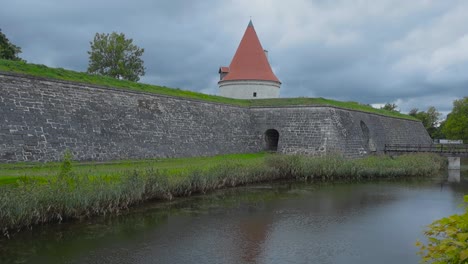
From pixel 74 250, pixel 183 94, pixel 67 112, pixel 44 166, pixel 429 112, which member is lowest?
pixel 74 250

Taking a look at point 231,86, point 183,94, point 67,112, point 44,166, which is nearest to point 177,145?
point 183,94

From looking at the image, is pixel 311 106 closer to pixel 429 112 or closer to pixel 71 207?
pixel 71 207

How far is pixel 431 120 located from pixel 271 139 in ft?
130

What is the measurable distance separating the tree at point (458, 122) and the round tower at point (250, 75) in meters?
24.5

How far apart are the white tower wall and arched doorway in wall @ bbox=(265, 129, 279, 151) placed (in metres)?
5.06

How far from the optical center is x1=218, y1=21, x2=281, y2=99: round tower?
28531 mm

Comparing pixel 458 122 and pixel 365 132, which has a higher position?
pixel 458 122

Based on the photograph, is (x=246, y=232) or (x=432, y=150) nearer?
(x=246, y=232)

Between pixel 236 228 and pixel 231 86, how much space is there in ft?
69.6

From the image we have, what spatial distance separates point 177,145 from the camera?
17422 mm

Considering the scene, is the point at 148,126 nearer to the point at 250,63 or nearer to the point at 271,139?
the point at 271,139

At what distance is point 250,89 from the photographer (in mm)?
28500

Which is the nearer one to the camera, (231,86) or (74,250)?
(74,250)

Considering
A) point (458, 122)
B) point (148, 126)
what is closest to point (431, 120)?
point (458, 122)
